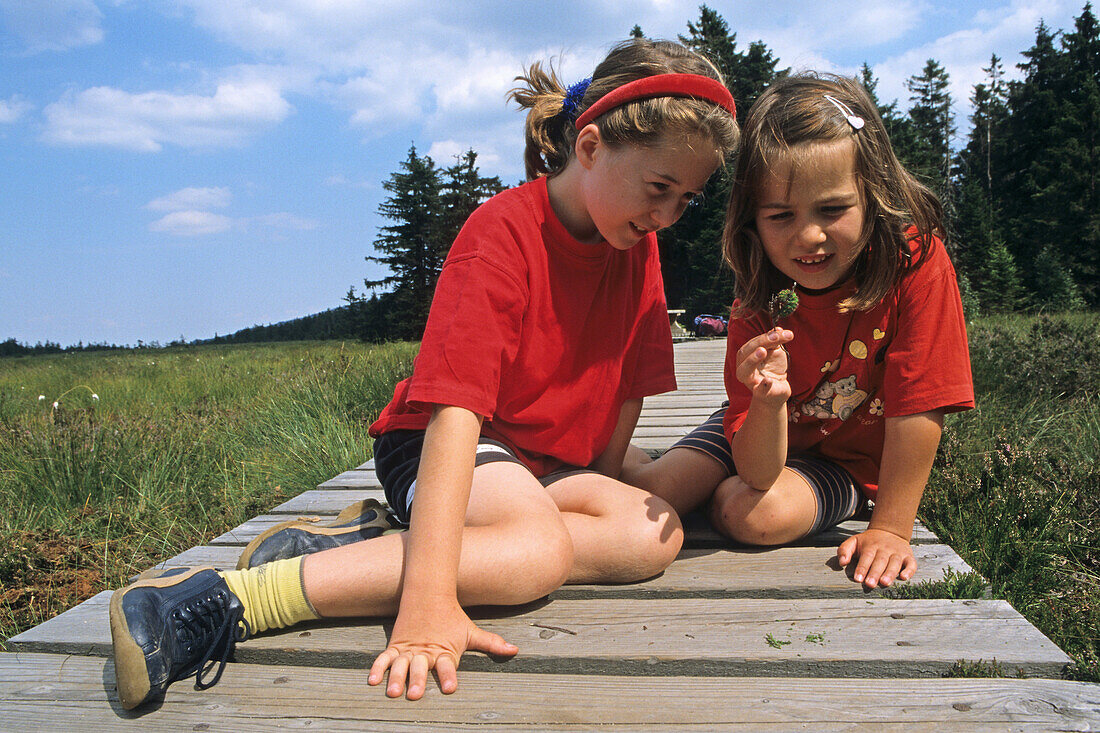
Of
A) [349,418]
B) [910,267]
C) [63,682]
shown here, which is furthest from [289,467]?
[910,267]

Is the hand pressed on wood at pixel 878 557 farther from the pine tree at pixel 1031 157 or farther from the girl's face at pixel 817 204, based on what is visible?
the pine tree at pixel 1031 157

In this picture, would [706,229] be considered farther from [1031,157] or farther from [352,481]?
[352,481]

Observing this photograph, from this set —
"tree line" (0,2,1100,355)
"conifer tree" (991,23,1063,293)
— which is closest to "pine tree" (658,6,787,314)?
"tree line" (0,2,1100,355)

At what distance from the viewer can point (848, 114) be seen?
6.50 ft

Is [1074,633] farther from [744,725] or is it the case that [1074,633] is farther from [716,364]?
[716,364]

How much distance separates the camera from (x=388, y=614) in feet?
5.63

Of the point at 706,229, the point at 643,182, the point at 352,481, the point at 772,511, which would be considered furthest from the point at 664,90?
the point at 706,229

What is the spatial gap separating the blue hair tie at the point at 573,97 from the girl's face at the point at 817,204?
0.56 meters

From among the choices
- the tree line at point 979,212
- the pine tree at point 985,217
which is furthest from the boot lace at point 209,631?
the tree line at point 979,212

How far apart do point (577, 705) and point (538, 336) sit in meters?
0.98

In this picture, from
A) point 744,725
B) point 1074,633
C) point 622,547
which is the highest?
point 622,547

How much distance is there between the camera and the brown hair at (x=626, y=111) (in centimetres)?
186

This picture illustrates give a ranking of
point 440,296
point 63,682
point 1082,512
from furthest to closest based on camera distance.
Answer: point 1082,512 → point 440,296 → point 63,682

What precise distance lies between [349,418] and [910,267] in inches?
151
